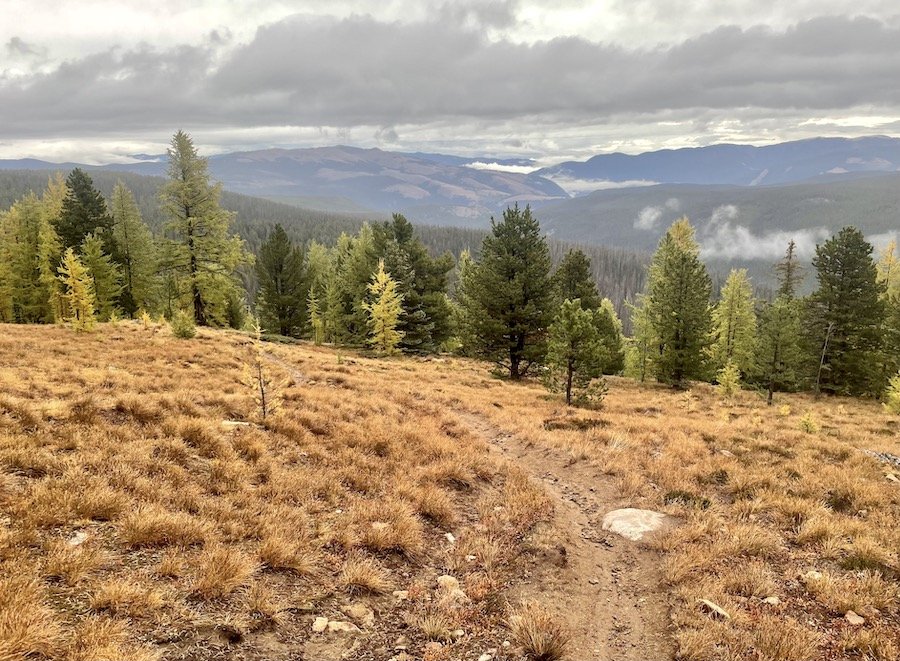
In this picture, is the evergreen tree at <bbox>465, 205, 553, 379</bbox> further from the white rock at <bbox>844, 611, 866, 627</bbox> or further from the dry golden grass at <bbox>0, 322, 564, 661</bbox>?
the white rock at <bbox>844, 611, 866, 627</bbox>

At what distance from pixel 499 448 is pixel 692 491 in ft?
18.5

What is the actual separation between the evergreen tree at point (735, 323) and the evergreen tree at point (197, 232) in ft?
138

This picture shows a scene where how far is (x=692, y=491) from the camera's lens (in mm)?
11484

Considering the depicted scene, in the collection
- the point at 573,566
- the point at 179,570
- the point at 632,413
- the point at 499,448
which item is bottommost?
the point at 632,413

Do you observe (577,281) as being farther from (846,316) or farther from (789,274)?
(789,274)

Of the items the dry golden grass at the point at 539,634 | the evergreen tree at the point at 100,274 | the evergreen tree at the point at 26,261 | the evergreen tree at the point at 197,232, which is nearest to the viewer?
the dry golden grass at the point at 539,634

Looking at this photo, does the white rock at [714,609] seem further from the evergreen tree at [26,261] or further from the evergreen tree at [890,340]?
the evergreen tree at [26,261]

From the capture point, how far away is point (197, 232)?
35.3m

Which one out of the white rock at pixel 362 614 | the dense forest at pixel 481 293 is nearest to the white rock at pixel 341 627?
the white rock at pixel 362 614

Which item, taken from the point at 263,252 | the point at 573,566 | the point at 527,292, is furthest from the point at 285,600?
the point at 263,252

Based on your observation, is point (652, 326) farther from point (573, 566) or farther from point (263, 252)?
point (263, 252)

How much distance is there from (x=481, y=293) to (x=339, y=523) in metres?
21.0

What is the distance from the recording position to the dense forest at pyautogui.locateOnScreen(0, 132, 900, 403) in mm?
28281

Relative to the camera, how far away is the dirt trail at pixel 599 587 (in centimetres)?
619
